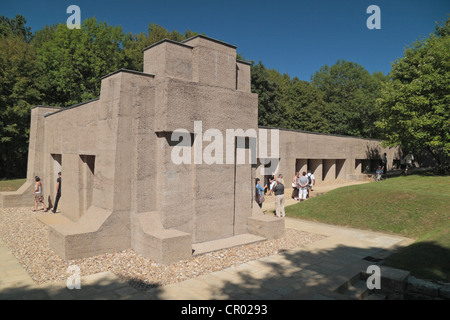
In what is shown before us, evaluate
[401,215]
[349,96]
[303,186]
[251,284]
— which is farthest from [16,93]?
[349,96]

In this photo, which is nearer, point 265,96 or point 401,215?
point 401,215

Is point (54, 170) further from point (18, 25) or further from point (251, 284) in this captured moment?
point (18, 25)

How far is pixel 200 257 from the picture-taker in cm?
802

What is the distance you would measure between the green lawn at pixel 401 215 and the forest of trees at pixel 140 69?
667 centimetres

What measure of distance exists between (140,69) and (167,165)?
26.5 meters

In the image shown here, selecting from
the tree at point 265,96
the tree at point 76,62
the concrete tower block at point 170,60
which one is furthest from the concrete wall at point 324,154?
the tree at point 76,62

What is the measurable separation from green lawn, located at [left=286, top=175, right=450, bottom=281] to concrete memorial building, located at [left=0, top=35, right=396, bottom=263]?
404 centimetres

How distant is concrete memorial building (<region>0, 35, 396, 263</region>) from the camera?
827cm

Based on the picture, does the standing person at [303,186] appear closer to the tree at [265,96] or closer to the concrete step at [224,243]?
the concrete step at [224,243]

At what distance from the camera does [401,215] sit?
12.3m

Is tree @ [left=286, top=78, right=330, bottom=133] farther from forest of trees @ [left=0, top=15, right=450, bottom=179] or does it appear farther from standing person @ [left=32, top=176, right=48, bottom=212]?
standing person @ [left=32, top=176, right=48, bottom=212]

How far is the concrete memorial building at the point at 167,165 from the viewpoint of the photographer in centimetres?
827
